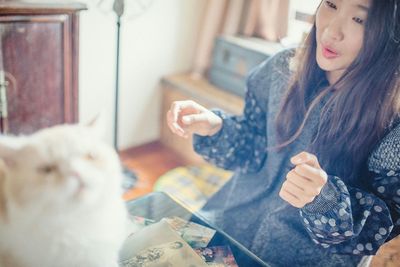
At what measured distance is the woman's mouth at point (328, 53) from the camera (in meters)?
0.71

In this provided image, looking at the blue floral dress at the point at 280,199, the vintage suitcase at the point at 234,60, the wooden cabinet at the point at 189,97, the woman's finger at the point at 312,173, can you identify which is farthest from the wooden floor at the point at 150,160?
the woman's finger at the point at 312,173

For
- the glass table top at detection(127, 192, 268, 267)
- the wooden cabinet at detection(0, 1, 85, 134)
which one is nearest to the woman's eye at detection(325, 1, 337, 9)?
the glass table top at detection(127, 192, 268, 267)

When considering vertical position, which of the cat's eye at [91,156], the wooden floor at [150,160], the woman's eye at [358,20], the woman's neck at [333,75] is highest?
the woman's eye at [358,20]

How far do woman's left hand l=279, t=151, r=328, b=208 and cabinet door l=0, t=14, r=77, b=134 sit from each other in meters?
0.75

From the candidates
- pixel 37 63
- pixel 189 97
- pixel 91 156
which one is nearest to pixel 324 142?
pixel 91 156

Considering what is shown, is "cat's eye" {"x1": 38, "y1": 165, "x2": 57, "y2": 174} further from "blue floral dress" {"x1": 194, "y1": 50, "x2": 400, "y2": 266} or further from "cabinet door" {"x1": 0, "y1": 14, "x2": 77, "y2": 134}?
"cabinet door" {"x1": 0, "y1": 14, "x2": 77, "y2": 134}

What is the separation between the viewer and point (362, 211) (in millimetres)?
717

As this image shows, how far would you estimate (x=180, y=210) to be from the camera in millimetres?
802

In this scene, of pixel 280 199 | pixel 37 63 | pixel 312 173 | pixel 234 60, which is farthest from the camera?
pixel 234 60

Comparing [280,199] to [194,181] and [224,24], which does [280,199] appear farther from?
[224,24]

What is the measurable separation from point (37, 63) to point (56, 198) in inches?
34.4

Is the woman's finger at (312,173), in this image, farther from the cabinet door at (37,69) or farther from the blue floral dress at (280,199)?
the cabinet door at (37,69)

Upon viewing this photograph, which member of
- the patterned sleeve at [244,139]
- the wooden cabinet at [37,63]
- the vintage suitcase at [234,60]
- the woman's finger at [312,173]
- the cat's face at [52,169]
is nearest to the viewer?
the cat's face at [52,169]

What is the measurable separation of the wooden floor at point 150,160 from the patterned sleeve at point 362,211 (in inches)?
38.9
